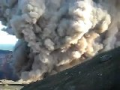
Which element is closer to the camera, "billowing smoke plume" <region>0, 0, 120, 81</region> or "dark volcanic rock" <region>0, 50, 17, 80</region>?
"billowing smoke plume" <region>0, 0, 120, 81</region>

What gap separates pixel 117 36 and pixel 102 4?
4333 mm

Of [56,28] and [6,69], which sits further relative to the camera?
[6,69]

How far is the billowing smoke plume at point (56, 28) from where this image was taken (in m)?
37.4

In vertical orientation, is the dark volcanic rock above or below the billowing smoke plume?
above

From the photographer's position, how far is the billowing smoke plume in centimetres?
3741

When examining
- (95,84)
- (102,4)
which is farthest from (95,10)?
(95,84)

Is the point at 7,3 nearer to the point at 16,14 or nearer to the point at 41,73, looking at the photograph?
the point at 16,14

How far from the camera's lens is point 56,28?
1513 inches

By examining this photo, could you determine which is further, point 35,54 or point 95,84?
point 35,54

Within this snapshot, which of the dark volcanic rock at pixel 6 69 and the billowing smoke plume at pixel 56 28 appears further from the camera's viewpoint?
the dark volcanic rock at pixel 6 69

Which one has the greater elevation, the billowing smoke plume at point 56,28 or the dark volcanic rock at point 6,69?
the dark volcanic rock at point 6,69

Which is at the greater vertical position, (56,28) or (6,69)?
(6,69)

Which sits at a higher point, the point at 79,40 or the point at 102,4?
the point at 102,4

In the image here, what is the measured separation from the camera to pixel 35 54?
39594 mm
